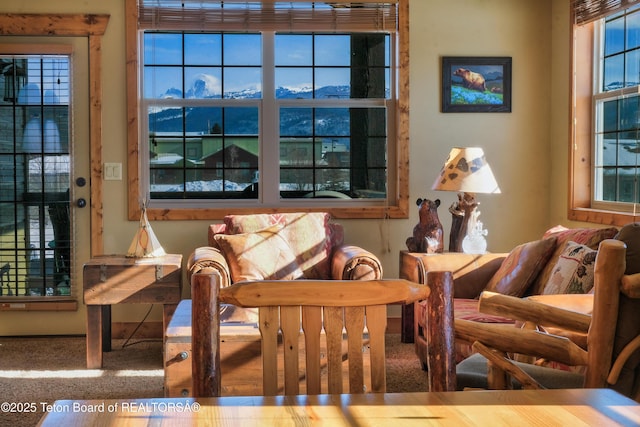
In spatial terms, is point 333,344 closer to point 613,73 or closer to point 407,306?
point 407,306

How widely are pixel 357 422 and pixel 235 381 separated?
6.96 feet

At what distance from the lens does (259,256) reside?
4.62 m

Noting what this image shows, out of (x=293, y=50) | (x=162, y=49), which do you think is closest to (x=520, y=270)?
(x=293, y=50)

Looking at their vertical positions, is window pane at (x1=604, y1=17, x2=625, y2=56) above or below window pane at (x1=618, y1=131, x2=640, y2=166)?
above

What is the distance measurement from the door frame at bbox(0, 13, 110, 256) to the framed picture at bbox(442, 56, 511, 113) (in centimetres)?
233

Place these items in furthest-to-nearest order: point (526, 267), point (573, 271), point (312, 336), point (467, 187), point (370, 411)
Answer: point (467, 187) < point (526, 267) < point (573, 271) < point (312, 336) < point (370, 411)

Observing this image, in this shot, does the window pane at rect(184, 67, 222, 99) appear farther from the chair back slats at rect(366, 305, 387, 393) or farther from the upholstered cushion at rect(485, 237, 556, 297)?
the chair back slats at rect(366, 305, 387, 393)

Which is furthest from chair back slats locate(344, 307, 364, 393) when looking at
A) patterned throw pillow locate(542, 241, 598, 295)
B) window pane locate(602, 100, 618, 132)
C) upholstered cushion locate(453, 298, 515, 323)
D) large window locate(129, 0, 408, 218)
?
large window locate(129, 0, 408, 218)

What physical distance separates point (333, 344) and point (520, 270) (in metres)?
2.63

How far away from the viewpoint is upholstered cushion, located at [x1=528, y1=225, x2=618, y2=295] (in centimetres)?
364

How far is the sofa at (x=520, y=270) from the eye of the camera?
11.7 feet

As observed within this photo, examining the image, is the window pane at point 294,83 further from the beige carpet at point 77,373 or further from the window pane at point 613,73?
the window pane at point 613,73

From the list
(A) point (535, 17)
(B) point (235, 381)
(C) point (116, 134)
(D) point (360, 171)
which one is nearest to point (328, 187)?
(D) point (360, 171)

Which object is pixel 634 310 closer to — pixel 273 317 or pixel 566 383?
pixel 566 383
